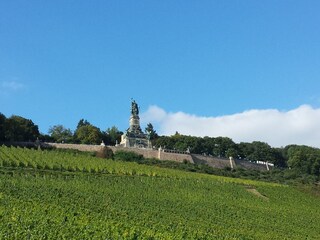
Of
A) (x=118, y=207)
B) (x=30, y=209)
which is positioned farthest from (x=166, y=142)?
(x=30, y=209)

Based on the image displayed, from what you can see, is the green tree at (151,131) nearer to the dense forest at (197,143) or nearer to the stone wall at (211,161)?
the dense forest at (197,143)

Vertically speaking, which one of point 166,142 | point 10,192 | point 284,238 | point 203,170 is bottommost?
point 284,238

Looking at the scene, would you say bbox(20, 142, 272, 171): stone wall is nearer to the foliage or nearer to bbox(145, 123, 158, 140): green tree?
the foliage

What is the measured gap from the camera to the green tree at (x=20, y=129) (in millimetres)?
97688

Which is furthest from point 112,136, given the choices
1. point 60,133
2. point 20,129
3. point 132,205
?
point 132,205

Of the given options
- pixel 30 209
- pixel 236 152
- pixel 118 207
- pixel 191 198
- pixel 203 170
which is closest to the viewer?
pixel 30 209

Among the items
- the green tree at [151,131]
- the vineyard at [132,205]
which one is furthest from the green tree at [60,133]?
the vineyard at [132,205]

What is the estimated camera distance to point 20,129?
337ft

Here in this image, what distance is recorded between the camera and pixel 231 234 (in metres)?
30.5

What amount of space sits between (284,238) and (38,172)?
29834 millimetres

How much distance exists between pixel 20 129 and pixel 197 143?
44.2 m

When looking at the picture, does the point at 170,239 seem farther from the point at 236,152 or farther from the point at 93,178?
the point at 236,152

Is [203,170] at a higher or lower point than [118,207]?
higher

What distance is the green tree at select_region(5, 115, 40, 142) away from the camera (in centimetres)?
9769
